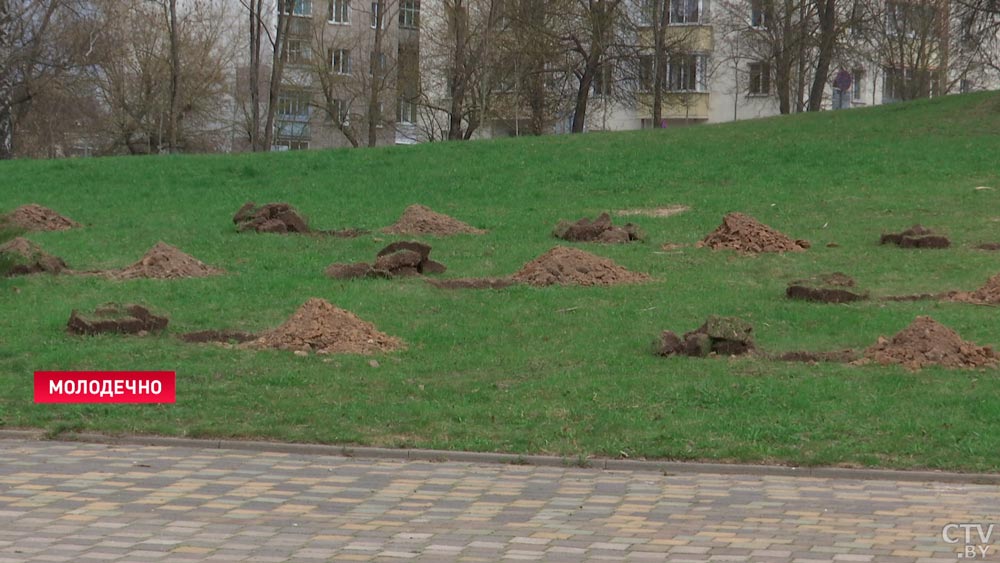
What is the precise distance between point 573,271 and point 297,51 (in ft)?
168

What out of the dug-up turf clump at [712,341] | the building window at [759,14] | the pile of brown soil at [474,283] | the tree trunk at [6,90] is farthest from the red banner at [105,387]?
the tree trunk at [6,90]

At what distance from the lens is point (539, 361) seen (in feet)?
42.0

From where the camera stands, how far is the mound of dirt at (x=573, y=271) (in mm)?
17016

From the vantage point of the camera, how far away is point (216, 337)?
547 inches

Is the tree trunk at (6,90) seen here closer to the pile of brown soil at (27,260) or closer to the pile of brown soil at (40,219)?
the pile of brown soil at (40,219)

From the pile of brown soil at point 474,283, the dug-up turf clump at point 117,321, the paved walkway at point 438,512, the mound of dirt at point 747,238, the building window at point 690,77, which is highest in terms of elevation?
the building window at point 690,77

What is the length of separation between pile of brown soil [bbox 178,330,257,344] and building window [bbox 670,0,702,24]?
55.1 metres

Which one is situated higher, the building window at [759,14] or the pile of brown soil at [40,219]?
the building window at [759,14]

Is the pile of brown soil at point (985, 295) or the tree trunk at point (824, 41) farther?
the tree trunk at point (824, 41)

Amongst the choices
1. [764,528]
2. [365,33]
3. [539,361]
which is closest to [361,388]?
[539,361]

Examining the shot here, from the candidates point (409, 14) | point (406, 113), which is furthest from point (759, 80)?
point (409, 14)

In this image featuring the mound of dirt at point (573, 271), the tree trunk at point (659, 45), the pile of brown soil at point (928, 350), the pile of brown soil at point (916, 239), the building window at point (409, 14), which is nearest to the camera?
the pile of brown soil at point (928, 350)

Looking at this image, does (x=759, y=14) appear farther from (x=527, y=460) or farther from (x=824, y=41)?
(x=527, y=460)

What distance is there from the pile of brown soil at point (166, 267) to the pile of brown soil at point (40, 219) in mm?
5766
